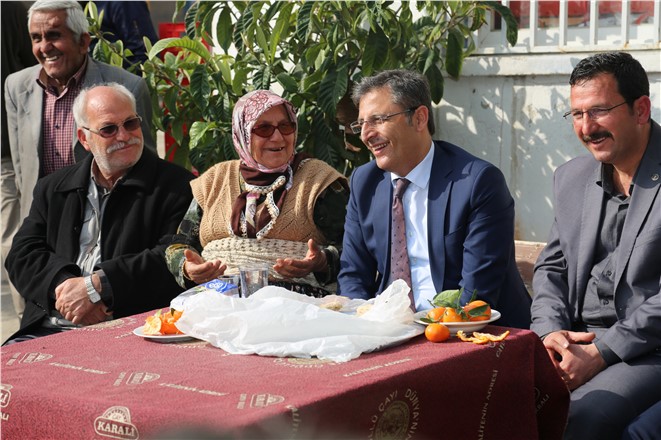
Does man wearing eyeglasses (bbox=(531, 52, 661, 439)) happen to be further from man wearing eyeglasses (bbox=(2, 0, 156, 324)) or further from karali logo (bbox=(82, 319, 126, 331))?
man wearing eyeglasses (bbox=(2, 0, 156, 324))

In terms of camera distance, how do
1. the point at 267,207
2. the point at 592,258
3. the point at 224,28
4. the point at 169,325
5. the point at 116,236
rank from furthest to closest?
the point at 224,28 → the point at 116,236 → the point at 267,207 → the point at 592,258 → the point at 169,325

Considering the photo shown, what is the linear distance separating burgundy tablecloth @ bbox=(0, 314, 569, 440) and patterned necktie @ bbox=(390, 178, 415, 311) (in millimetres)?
810

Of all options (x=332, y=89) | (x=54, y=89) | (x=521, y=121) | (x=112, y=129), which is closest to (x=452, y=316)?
(x=112, y=129)

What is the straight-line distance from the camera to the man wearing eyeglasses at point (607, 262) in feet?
10.8

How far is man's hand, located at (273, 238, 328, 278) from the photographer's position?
3758 millimetres

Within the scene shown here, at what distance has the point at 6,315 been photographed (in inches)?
283

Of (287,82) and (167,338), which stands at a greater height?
(287,82)

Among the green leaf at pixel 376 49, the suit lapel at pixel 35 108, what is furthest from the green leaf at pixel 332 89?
the suit lapel at pixel 35 108

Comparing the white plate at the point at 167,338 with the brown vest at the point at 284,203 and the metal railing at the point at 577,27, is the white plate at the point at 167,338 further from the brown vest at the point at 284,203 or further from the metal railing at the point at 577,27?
the metal railing at the point at 577,27

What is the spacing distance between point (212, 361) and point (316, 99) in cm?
321

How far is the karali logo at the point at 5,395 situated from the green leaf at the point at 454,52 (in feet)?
12.1

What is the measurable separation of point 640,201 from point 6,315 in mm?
5155

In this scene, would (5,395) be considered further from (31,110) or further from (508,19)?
(508,19)

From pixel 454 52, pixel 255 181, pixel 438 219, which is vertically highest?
pixel 454 52
